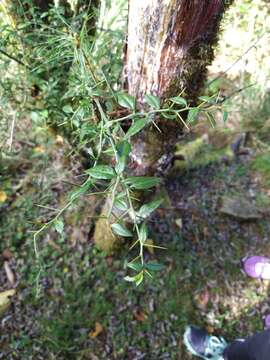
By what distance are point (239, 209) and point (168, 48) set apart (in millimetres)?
1657

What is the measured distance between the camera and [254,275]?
7.62ft

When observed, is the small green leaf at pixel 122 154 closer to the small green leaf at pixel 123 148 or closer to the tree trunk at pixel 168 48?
the small green leaf at pixel 123 148

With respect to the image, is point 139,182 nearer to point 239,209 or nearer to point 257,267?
point 257,267

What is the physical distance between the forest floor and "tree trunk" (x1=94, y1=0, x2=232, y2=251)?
2.64 ft

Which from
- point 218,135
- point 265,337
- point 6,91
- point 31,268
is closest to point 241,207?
point 218,135

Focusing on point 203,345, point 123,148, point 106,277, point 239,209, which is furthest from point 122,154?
point 239,209

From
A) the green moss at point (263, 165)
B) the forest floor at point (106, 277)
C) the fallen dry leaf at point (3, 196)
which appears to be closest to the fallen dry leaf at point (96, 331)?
the forest floor at point (106, 277)

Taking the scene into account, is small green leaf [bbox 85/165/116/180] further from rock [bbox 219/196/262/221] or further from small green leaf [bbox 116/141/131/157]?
rock [bbox 219/196/262/221]

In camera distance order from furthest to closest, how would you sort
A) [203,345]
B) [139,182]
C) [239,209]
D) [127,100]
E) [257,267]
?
[239,209]
[257,267]
[203,345]
[127,100]
[139,182]

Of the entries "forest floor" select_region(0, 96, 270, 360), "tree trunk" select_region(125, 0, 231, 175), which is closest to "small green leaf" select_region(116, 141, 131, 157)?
"tree trunk" select_region(125, 0, 231, 175)

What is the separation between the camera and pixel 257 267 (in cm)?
233

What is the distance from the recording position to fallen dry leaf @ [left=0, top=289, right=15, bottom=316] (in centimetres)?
203

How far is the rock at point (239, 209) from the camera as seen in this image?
255 cm

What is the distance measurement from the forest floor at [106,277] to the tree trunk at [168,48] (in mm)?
804
